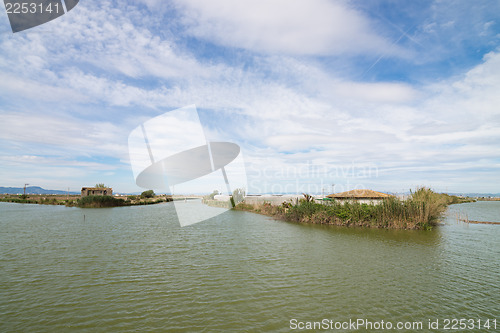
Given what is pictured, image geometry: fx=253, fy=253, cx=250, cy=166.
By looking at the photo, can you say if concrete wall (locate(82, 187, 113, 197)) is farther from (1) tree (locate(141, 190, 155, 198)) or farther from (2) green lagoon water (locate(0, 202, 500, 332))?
(2) green lagoon water (locate(0, 202, 500, 332))

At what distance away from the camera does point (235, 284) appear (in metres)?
8.84

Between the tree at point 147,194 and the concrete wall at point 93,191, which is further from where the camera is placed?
the tree at point 147,194

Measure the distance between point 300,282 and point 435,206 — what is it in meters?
19.7

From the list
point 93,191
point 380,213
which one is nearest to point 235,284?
point 380,213

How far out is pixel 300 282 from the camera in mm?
8961

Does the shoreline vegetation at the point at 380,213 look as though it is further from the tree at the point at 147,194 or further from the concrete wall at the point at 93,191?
the tree at the point at 147,194

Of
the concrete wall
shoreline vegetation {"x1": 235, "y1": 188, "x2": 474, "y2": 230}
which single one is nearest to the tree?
the concrete wall

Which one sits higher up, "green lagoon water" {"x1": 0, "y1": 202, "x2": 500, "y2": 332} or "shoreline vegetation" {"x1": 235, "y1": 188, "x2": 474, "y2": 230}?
"shoreline vegetation" {"x1": 235, "y1": 188, "x2": 474, "y2": 230}

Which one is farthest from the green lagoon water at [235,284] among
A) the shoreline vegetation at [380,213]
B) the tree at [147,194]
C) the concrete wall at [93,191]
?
the tree at [147,194]

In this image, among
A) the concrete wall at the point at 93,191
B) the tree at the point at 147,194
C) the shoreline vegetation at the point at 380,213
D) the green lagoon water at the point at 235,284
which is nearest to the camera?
the green lagoon water at the point at 235,284

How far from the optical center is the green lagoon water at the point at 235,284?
6.52m

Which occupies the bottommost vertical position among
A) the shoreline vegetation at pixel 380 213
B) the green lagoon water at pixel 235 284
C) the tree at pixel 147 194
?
the green lagoon water at pixel 235 284

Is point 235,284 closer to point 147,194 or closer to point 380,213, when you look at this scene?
point 380,213

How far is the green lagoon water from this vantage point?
6.52 meters
